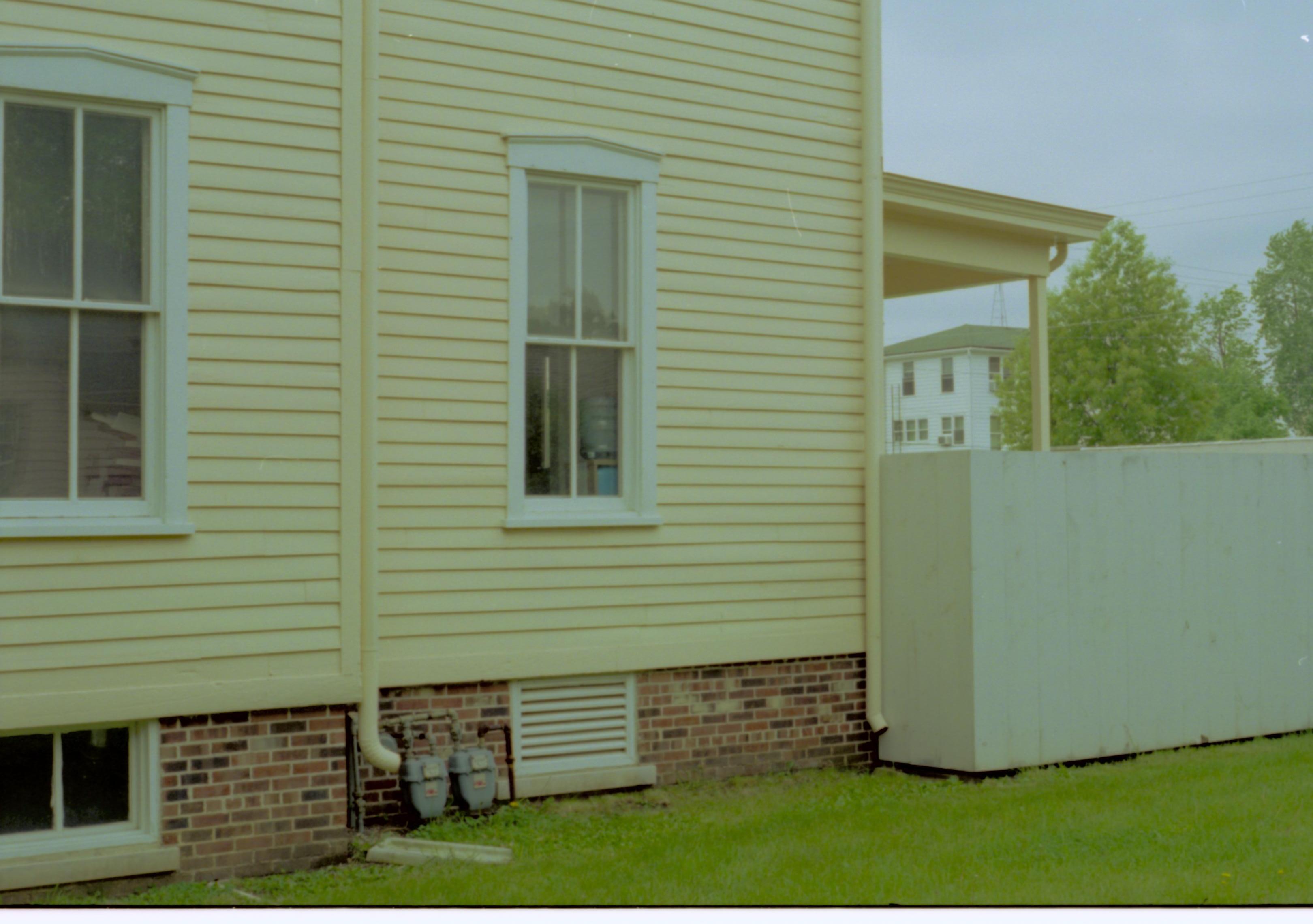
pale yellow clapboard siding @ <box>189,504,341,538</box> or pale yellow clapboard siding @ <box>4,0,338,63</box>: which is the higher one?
pale yellow clapboard siding @ <box>4,0,338,63</box>

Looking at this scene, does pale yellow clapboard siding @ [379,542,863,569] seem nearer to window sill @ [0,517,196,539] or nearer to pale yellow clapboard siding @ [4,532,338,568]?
pale yellow clapboard siding @ [4,532,338,568]

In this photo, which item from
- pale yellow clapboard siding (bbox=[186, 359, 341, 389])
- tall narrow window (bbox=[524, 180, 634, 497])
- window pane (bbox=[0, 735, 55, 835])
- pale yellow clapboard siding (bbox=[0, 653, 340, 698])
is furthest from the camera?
tall narrow window (bbox=[524, 180, 634, 497])

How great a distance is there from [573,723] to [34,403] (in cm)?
331

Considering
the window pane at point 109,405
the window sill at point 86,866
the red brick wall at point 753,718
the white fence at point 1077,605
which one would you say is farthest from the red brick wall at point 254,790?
the white fence at point 1077,605

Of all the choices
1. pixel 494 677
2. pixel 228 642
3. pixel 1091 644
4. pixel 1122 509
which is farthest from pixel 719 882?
pixel 1122 509

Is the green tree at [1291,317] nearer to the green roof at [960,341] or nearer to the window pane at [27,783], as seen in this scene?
the green roof at [960,341]

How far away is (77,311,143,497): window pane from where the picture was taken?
605 cm

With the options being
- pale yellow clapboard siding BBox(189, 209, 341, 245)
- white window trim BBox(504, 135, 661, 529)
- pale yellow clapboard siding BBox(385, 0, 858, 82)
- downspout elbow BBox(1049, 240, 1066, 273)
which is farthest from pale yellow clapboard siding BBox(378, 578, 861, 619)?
downspout elbow BBox(1049, 240, 1066, 273)

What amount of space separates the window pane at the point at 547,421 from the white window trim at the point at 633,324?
107 mm

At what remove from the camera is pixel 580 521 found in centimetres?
743

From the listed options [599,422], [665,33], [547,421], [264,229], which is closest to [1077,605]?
[599,422]

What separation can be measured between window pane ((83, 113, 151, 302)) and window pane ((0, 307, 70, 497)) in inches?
10.1

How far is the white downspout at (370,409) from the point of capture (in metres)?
6.60

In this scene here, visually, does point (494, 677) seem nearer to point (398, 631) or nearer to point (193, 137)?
point (398, 631)
